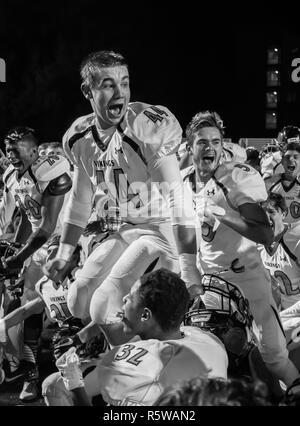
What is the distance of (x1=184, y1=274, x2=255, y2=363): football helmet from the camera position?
3.15 meters

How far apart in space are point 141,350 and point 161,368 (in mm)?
88

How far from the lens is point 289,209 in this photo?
12.8ft

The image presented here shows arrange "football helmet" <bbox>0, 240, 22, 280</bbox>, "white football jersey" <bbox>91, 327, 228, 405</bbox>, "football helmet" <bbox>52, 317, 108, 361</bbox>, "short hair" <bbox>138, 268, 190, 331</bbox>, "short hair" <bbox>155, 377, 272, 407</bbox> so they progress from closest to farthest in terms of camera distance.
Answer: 1. "short hair" <bbox>155, 377, 272, 407</bbox>
2. "white football jersey" <bbox>91, 327, 228, 405</bbox>
3. "short hair" <bbox>138, 268, 190, 331</bbox>
4. "football helmet" <bbox>52, 317, 108, 361</bbox>
5. "football helmet" <bbox>0, 240, 22, 280</bbox>

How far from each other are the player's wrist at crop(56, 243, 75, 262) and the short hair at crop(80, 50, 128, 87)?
69 centimetres

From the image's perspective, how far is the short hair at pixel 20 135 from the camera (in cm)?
351

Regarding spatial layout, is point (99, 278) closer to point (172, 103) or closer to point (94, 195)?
point (94, 195)

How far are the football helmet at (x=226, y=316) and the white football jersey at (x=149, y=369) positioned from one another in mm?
601

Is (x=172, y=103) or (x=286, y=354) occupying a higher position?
(x=172, y=103)

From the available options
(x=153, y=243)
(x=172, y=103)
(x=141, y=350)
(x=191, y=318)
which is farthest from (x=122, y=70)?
(x=141, y=350)

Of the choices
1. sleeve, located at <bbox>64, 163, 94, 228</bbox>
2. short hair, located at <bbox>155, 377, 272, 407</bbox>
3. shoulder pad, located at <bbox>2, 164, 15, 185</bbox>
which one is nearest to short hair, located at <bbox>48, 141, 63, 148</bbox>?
sleeve, located at <bbox>64, 163, 94, 228</bbox>

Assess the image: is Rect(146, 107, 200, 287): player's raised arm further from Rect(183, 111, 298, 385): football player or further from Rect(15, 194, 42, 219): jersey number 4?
Rect(15, 194, 42, 219): jersey number 4

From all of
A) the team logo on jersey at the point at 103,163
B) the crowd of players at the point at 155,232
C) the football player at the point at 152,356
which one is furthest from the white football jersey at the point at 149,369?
the team logo on jersey at the point at 103,163

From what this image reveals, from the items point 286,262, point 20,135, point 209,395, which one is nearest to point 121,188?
point 20,135

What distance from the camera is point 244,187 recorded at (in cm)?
322
